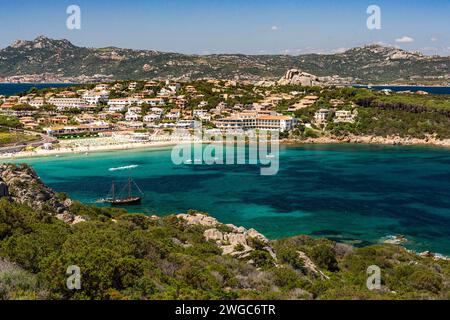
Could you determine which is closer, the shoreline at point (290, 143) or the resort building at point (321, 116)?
the shoreline at point (290, 143)

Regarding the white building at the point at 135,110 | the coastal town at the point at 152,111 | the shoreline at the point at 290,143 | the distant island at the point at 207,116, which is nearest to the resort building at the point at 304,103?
the coastal town at the point at 152,111

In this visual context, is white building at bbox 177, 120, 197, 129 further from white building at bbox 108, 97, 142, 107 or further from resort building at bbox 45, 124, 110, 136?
white building at bbox 108, 97, 142, 107

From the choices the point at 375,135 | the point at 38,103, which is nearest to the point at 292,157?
the point at 375,135

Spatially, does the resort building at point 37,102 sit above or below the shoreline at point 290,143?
above

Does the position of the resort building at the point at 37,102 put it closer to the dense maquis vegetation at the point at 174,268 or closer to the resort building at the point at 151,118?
the resort building at the point at 151,118

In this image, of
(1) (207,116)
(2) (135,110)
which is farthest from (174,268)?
(2) (135,110)

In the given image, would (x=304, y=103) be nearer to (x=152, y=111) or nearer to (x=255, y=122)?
(x=255, y=122)
